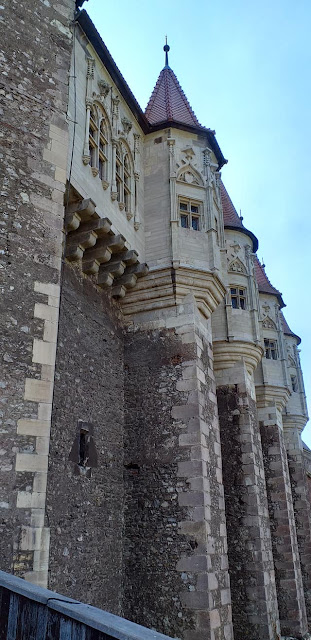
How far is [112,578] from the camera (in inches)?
374

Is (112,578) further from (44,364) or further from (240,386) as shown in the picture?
(240,386)

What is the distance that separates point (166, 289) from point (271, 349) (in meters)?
9.51

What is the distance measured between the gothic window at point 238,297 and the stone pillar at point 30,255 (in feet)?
29.9

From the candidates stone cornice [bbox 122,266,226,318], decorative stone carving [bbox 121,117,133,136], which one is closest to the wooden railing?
stone cornice [bbox 122,266,226,318]

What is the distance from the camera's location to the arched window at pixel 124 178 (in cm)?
1168

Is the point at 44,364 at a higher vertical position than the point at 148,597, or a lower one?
higher

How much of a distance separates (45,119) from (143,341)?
494 centimetres

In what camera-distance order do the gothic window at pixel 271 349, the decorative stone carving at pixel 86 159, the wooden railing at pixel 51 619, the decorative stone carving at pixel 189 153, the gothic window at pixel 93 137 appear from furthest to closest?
the gothic window at pixel 271 349
the decorative stone carving at pixel 189 153
the gothic window at pixel 93 137
the decorative stone carving at pixel 86 159
the wooden railing at pixel 51 619

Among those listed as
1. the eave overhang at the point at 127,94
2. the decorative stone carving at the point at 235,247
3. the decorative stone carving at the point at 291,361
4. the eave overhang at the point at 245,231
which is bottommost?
the decorative stone carving at the point at 291,361

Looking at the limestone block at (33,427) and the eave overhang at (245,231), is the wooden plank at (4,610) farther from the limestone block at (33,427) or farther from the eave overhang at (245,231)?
the eave overhang at (245,231)

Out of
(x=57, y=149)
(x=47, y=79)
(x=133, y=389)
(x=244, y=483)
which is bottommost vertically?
(x=244, y=483)

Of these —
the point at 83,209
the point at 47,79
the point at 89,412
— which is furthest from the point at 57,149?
the point at 89,412

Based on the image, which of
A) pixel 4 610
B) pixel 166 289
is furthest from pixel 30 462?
pixel 166 289

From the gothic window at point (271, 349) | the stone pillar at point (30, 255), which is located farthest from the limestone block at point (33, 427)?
the gothic window at point (271, 349)
